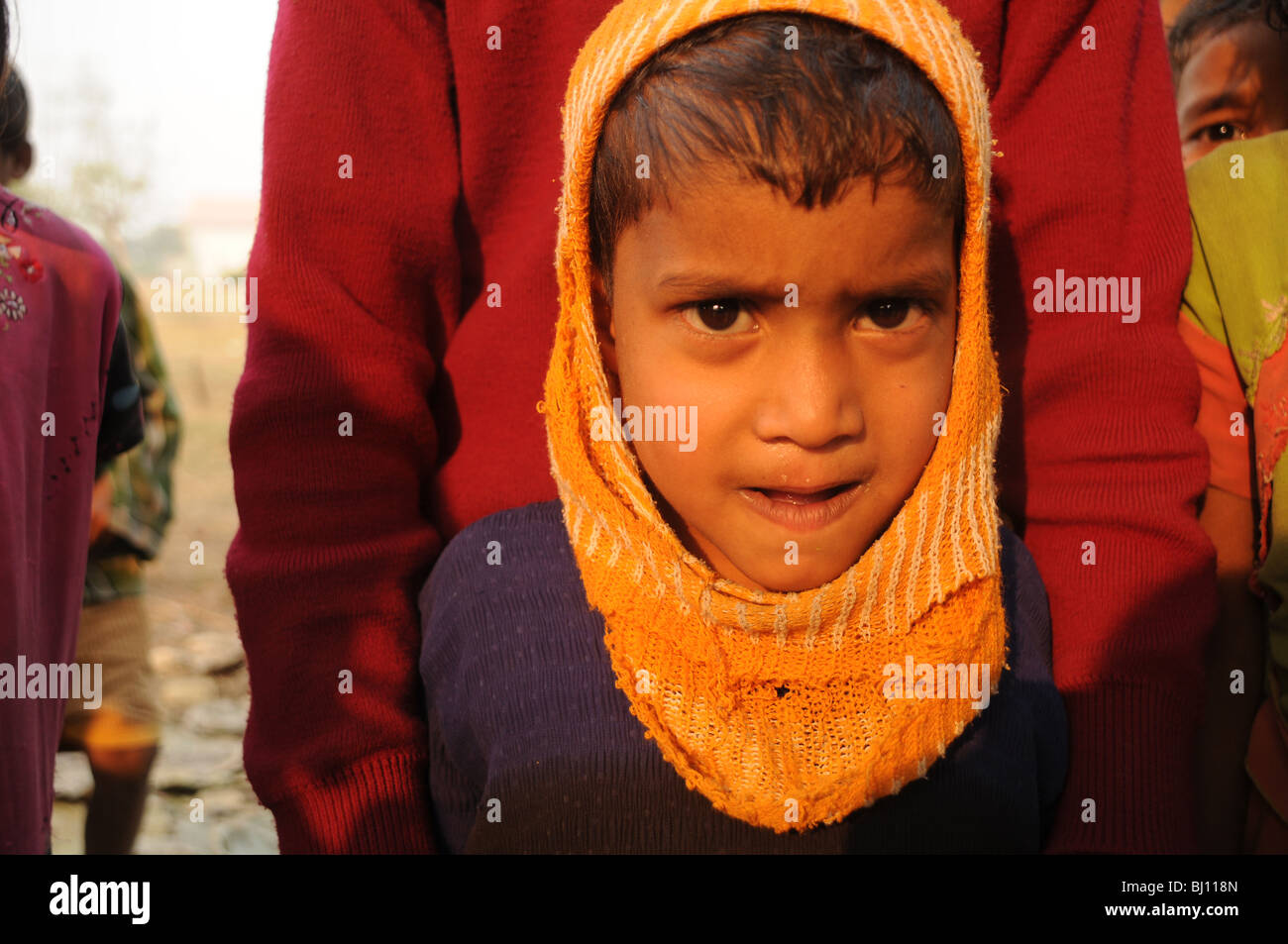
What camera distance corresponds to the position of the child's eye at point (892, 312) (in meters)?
1.39

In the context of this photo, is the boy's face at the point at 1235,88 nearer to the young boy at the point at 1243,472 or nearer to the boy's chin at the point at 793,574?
the young boy at the point at 1243,472

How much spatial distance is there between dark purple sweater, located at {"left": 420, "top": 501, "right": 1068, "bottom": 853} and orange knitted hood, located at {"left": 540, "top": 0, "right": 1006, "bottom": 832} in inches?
1.6

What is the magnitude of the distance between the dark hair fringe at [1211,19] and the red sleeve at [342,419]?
5.03ft

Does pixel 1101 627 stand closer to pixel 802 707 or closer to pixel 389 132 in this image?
pixel 802 707

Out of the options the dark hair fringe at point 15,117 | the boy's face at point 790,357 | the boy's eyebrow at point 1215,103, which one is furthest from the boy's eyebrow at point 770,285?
the dark hair fringe at point 15,117

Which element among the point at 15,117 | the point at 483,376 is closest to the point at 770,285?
the point at 483,376

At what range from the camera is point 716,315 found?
1.38 m

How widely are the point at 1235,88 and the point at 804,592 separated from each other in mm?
1657

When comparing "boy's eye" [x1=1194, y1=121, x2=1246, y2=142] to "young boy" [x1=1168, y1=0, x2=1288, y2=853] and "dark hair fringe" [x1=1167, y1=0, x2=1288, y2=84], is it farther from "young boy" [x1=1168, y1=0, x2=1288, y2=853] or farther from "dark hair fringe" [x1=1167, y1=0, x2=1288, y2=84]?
"young boy" [x1=1168, y1=0, x2=1288, y2=853]

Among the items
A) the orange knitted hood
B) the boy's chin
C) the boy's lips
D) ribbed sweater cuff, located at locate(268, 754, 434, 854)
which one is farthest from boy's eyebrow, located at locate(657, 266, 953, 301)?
ribbed sweater cuff, located at locate(268, 754, 434, 854)

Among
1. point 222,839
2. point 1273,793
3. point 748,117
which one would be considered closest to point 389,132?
point 748,117

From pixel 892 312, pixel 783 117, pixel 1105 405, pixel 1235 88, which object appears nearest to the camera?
pixel 783 117

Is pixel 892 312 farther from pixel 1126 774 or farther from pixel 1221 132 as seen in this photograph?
pixel 1221 132
